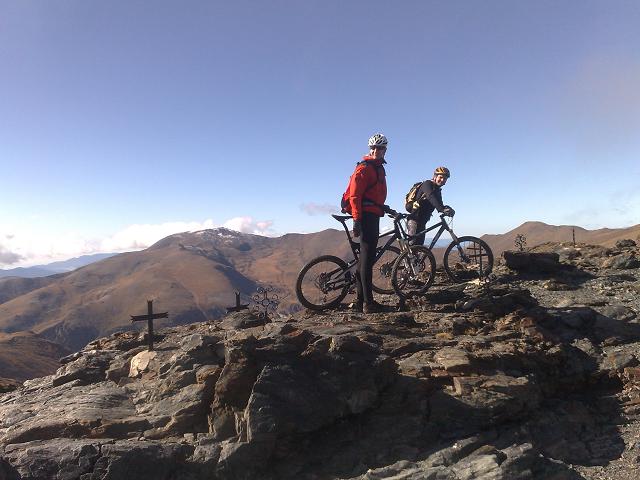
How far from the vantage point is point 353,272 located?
41.2ft

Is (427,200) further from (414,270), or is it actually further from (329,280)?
(329,280)

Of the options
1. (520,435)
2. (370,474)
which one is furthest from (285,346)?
(520,435)

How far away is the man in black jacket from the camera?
1372 centimetres

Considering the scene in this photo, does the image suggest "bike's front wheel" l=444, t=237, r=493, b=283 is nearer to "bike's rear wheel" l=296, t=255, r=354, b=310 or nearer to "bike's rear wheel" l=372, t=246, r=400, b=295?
"bike's rear wheel" l=372, t=246, r=400, b=295

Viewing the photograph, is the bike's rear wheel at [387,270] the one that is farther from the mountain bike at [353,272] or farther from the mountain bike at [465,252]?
the mountain bike at [465,252]

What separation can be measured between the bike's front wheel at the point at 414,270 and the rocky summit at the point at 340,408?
2102 millimetres

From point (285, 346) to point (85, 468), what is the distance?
12.5ft

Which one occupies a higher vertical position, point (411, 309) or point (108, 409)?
point (411, 309)

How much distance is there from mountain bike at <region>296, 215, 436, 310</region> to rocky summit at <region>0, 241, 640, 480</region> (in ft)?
6.00

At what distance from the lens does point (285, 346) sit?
8344mm

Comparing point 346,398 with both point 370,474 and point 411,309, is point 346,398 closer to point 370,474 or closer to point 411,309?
point 370,474

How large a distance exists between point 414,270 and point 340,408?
245 inches

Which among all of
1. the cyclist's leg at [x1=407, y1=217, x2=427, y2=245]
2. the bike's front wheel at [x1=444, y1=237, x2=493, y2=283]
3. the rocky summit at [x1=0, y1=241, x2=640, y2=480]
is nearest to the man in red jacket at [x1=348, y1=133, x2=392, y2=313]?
the rocky summit at [x1=0, y1=241, x2=640, y2=480]

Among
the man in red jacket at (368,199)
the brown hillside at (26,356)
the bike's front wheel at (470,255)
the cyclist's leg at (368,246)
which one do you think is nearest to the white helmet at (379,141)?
the man in red jacket at (368,199)
